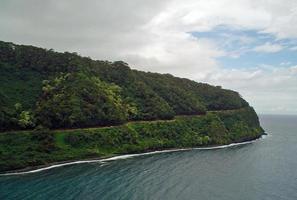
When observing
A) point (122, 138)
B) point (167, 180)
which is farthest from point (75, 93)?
point (167, 180)

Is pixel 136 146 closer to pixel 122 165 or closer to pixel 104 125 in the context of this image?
pixel 104 125

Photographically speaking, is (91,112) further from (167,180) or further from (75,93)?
(167,180)

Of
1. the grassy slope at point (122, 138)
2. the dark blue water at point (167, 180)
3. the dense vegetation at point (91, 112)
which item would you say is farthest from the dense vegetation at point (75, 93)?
the dark blue water at point (167, 180)

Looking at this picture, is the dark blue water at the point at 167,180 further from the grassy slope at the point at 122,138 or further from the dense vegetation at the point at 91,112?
the dense vegetation at the point at 91,112

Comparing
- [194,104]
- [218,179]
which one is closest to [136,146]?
[218,179]

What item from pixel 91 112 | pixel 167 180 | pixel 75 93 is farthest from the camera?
pixel 75 93
